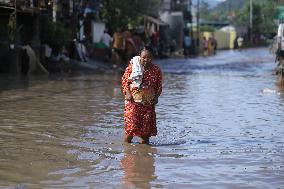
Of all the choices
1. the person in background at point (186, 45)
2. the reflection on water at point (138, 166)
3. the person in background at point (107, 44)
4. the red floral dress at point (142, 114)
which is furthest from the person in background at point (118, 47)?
the person in background at point (186, 45)

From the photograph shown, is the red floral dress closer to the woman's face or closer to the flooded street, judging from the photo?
the woman's face

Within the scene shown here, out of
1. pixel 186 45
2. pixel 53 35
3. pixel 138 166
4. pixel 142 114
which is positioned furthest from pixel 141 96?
pixel 186 45

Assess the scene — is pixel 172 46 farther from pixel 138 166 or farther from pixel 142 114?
pixel 138 166

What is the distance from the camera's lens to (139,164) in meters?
6.75

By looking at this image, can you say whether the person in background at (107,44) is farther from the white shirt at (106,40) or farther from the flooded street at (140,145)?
the flooded street at (140,145)

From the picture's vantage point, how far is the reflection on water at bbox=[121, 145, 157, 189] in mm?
5918

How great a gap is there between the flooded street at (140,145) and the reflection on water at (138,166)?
10mm

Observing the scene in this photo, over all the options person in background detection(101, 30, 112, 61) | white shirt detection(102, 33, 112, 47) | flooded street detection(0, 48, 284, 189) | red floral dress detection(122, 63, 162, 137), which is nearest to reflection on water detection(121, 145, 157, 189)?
flooded street detection(0, 48, 284, 189)

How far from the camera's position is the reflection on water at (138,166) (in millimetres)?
5918

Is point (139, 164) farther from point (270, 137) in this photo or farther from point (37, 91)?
point (37, 91)

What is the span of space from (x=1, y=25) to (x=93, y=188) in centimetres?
1524

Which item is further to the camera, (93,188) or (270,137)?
(270,137)

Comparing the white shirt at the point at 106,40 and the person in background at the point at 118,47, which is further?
the white shirt at the point at 106,40

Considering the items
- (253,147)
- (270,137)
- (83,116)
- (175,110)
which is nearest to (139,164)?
(253,147)
